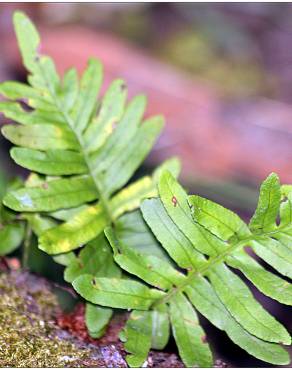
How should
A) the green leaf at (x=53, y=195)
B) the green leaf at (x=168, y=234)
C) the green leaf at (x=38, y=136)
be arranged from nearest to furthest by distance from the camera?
the green leaf at (x=168, y=234)
the green leaf at (x=53, y=195)
the green leaf at (x=38, y=136)

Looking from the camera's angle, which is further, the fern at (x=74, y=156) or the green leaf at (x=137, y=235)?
the green leaf at (x=137, y=235)

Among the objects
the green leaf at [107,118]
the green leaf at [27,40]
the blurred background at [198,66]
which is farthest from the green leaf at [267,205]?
the blurred background at [198,66]

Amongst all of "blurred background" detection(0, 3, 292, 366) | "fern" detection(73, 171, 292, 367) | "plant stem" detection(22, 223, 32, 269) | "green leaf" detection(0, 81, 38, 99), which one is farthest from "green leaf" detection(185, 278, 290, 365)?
"blurred background" detection(0, 3, 292, 366)

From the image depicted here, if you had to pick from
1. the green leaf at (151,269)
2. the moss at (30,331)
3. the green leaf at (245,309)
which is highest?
the green leaf at (245,309)

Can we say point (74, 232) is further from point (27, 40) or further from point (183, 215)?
point (27, 40)

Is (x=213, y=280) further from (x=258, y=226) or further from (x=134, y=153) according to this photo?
(x=134, y=153)

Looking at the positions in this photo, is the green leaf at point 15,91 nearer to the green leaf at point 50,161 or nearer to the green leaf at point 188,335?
the green leaf at point 50,161

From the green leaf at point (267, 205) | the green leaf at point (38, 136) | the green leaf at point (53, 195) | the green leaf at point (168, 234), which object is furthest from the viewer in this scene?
the green leaf at point (38, 136)

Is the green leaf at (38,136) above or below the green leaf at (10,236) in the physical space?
above

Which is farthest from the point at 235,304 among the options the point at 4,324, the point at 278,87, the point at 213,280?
the point at 278,87
